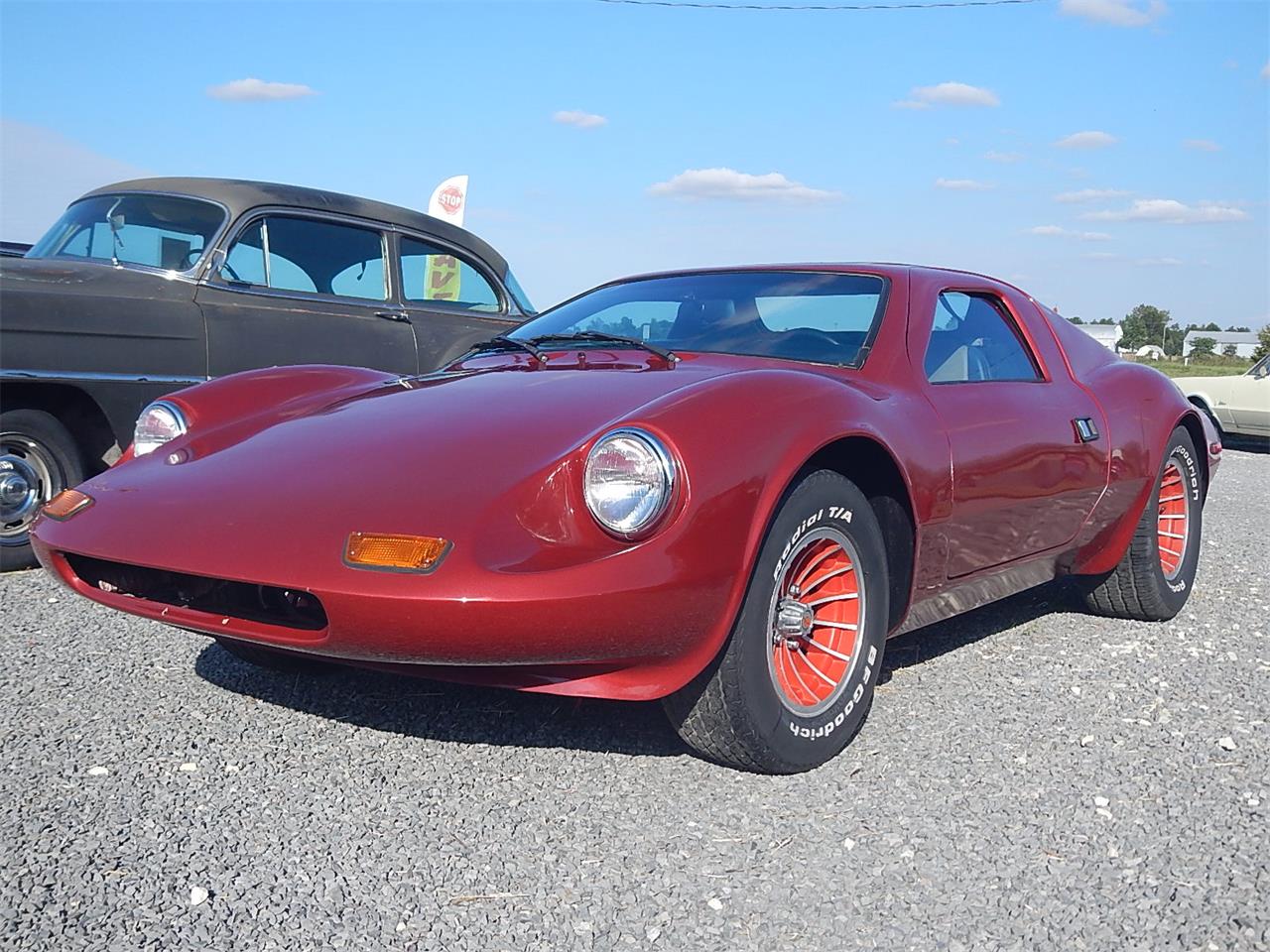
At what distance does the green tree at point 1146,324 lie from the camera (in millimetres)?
104438

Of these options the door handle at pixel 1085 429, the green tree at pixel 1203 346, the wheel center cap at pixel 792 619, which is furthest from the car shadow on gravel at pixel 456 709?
the green tree at pixel 1203 346

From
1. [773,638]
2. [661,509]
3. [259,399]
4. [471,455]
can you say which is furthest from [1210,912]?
[259,399]

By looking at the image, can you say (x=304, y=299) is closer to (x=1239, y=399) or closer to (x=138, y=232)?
(x=138, y=232)

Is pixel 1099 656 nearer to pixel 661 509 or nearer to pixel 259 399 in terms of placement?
pixel 661 509

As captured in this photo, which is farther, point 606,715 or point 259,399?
point 259,399

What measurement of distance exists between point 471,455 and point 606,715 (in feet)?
A: 2.82

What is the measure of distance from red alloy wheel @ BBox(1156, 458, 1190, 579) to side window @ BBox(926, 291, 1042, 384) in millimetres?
1009

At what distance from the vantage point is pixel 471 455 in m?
2.59

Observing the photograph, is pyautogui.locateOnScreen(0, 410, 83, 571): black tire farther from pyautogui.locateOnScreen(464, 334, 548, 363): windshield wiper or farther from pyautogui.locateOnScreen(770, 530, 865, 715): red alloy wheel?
pyautogui.locateOnScreen(770, 530, 865, 715): red alloy wheel

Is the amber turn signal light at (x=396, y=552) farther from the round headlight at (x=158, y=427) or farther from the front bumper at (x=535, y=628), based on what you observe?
the round headlight at (x=158, y=427)

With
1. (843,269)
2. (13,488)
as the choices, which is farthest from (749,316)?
(13,488)

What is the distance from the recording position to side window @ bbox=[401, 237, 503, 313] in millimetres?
6586

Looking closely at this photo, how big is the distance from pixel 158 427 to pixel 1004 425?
238 centimetres

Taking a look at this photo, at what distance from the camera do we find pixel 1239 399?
534 inches
